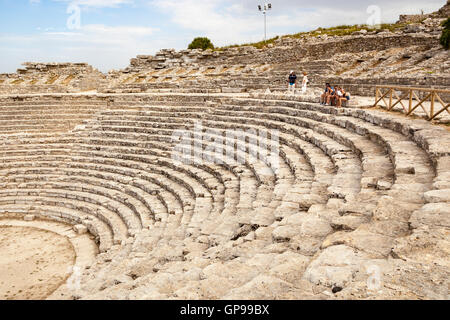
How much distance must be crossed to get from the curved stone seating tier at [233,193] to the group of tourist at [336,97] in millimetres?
423

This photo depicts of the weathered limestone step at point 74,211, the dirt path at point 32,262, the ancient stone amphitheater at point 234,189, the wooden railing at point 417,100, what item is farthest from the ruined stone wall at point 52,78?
the wooden railing at point 417,100

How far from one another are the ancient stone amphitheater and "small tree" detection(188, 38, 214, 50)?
15.2m

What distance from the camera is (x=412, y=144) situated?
679 cm

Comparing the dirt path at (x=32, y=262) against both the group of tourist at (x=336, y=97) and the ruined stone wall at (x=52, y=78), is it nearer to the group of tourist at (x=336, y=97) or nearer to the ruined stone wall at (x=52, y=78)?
the group of tourist at (x=336, y=97)

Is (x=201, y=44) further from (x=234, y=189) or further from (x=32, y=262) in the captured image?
(x=32, y=262)

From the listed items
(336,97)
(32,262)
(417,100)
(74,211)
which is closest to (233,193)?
(417,100)

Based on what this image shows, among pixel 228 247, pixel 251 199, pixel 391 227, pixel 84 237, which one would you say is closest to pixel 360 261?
pixel 391 227

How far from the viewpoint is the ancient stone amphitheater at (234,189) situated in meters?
3.20

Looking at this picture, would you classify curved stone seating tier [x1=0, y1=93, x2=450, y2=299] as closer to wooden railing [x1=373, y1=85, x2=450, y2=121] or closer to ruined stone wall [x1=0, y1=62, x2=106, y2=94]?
wooden railing [x1=373, y1=85, x2=450, y2=121]

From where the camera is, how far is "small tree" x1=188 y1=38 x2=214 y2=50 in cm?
3638
